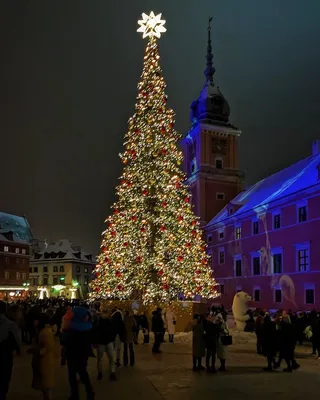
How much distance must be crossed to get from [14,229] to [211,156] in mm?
46606

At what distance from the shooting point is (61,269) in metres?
109

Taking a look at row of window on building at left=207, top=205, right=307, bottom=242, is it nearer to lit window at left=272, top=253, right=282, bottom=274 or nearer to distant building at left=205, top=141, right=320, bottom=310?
distant building at left=205, top=141, right=320, bottom=310

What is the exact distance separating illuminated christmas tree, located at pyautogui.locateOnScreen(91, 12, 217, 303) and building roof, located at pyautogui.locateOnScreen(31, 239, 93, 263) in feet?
276

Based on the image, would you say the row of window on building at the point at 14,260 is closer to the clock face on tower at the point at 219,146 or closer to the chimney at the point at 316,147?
the clock face on tower at the point at 219,146

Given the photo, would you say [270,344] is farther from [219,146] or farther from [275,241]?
[219,146]

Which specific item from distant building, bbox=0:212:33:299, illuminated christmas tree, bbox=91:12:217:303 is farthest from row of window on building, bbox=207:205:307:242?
distant building, bbox=0:212:33:299

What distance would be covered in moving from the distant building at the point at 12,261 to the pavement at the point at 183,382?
64309 mm

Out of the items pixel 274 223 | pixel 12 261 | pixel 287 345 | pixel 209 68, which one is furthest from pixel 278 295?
pixel 12 261

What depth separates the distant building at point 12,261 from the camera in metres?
78.2

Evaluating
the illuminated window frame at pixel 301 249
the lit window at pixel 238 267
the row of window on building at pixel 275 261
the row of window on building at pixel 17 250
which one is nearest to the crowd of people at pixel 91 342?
the illuminated window frame at pixel 301 249

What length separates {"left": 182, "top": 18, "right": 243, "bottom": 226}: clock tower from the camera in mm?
55656

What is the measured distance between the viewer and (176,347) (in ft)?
66.1

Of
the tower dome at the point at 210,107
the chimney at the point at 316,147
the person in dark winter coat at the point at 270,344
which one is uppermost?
the tower dome at the point at 210,107

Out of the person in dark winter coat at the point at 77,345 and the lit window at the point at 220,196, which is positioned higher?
the lit window at the point at 220,196
